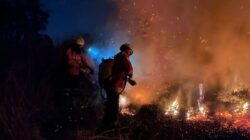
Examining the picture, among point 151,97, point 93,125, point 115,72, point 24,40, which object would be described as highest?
point 24,40

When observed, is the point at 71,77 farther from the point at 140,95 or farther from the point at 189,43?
the point at 189,43

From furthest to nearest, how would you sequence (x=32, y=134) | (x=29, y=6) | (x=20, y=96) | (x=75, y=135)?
(x=29, y=6)
(x=20, y=96)
(x=75, y=135)
(x=32, y=134)

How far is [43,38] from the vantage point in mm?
13781

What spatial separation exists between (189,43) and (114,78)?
928cm

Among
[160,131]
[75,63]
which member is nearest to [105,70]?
[75,63]

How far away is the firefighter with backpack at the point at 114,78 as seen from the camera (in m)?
8.55

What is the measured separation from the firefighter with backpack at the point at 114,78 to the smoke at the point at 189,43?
5713mm

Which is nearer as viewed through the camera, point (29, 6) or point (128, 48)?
point (128, 48)

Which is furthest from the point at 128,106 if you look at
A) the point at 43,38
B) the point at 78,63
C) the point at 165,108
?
the point at 78,63

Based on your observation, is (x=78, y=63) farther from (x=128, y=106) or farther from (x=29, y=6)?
(x=29, y=6)

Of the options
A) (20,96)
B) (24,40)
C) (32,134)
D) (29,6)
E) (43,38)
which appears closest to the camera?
(32,134)

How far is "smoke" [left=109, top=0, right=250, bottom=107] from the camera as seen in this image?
1541 cm

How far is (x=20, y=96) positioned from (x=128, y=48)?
238 centimetres

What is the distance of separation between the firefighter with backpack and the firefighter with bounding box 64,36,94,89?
75cm
